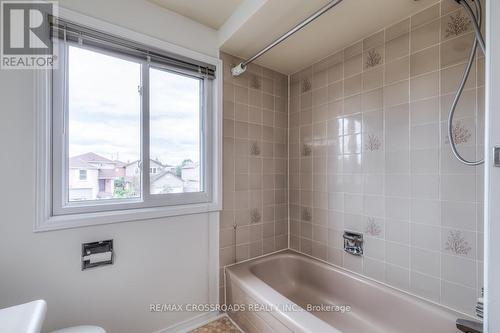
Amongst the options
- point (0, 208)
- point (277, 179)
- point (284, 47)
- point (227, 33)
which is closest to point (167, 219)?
point (0, 208)

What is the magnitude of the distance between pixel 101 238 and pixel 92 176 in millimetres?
386

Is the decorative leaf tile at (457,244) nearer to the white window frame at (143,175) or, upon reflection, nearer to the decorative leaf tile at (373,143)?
the decorative leaf tile at (373,143)

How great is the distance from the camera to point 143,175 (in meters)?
1.54

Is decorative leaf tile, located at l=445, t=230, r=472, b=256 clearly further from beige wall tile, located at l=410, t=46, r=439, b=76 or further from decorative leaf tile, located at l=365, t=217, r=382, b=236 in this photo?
beige wall tile, located at l=410, t=46, r=439, b=76

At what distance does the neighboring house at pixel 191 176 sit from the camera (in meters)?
1.75

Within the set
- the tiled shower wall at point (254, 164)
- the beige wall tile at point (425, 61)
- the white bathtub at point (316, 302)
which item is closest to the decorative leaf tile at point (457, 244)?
the white bathtub at point (316, 302)

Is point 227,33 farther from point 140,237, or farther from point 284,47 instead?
point 140,237

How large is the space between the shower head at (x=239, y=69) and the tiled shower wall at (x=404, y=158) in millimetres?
700

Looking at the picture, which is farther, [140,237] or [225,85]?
[225,85]

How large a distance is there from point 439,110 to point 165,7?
1.91 m

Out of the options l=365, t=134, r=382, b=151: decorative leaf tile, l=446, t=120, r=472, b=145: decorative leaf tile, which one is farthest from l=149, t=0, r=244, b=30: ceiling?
l=446, t=120, r=472, b=145: decorative leaf tile

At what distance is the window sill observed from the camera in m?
1.19

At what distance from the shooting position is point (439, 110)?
4.35 ft

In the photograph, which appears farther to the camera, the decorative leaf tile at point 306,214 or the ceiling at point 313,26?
the decorative leaf tile at point 306,214
